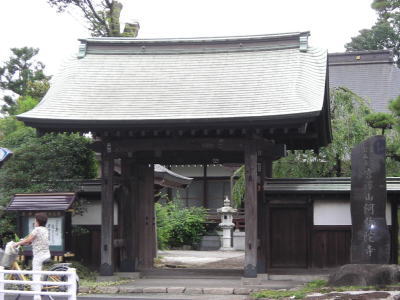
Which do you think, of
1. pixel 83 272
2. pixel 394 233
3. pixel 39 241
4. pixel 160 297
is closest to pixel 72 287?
pixel 39 241

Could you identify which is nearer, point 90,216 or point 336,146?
point 90,216

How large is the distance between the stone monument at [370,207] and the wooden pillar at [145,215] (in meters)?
6.12

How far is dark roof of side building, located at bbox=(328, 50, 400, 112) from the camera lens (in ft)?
121

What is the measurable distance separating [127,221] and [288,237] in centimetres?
422

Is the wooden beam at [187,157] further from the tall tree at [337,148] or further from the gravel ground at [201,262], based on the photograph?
the tall tree at [337,148]

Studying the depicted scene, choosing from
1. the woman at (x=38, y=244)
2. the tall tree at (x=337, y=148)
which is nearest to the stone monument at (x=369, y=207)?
the woman at (x=38, y=244)

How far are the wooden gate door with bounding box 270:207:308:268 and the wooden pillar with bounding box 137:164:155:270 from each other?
3.63 metres

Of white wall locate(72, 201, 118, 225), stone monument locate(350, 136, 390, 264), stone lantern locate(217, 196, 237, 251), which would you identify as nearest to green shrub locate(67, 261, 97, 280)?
white wall locate(72, 201, 118, 225)

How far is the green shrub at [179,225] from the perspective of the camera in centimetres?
3000

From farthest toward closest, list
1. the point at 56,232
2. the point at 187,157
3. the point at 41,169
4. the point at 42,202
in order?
the point at 187,157, the point at 41,169, the point at 42,202, the point at 56,232

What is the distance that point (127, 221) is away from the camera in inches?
699

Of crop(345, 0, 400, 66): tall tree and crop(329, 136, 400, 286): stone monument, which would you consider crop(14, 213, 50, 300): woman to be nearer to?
crop(329, 136, 400, 286): stone monument

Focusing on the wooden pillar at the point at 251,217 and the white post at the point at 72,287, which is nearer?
the white post at the point at 72,287

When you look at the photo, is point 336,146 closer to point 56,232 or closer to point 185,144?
point 185,144
